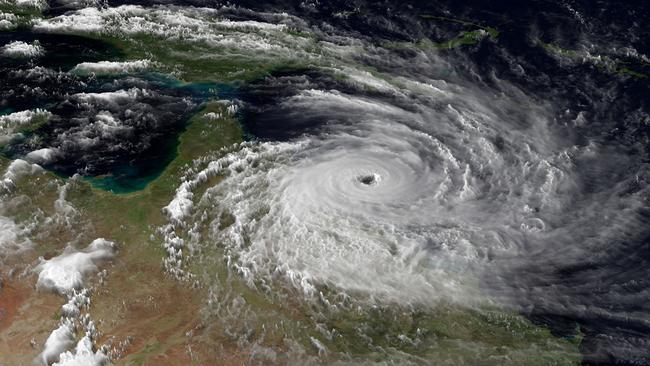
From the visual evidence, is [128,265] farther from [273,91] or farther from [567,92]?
[567,92]

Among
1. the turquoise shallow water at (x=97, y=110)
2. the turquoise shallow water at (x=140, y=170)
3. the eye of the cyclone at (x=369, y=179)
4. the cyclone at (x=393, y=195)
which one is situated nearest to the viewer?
the cyclone at (x=393, y=195)

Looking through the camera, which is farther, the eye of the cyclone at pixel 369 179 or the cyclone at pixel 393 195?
the eye of the cyclone at pixel 369 179

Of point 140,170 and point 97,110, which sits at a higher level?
point 97,110

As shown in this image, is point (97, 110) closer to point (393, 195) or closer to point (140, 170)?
point (140, 170)

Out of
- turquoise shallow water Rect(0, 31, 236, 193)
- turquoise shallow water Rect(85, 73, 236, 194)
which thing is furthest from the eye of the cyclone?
turquoise shallow water Rect(0, 31, 236, 193)

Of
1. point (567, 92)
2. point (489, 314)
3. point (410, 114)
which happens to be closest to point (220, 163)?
point (410, 114)

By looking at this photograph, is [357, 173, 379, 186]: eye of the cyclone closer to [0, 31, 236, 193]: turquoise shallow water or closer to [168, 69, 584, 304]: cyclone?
[168, 69, 584, 304]: cyclone

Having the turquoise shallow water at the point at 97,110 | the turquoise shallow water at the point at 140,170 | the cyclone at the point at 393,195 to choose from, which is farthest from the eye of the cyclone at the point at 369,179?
the turquoise shallow water at the point at 97,110

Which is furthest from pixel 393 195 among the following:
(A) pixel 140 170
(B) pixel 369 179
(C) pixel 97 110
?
(C) pixel 97 110

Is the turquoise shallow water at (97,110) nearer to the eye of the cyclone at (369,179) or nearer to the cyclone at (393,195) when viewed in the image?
the cyclone at (393,195)

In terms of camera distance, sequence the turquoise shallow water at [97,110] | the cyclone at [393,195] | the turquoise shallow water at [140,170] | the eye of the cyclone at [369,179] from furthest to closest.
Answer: the turquoise shallow water at [97,110]
the eye of the cyclone at [369,179]
the turquoise shallow water at [140,170]
the cyclone at [393,195]

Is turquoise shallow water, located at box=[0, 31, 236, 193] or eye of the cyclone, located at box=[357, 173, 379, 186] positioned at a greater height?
eye of the cyclone, located at box=[357, 173, 379, 186]
